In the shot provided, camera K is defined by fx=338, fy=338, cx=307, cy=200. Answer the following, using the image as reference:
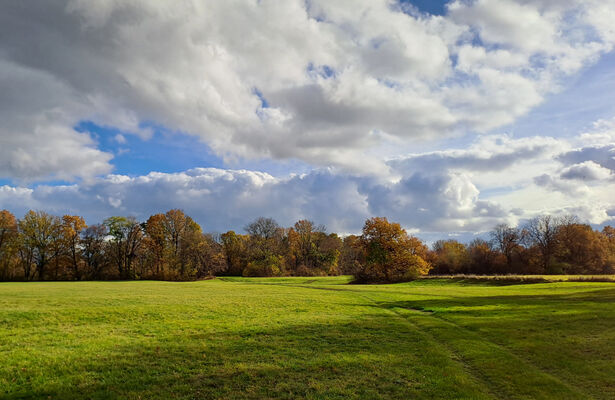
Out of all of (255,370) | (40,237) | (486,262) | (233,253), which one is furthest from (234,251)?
(255,370)

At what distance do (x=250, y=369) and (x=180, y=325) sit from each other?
8.88m

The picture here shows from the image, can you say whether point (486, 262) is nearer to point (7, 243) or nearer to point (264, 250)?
point (264, 250)

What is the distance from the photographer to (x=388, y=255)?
2756 inches

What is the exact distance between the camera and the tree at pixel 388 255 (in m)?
69.4

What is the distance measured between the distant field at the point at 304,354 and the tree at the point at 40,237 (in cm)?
7549

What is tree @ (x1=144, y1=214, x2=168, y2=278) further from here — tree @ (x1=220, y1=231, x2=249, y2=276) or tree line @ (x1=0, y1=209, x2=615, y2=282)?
tree @ (x1=220, y1=231, x2=249, y2=276)

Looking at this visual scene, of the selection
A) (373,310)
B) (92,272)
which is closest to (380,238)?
(373,310)

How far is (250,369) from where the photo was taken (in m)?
11.7

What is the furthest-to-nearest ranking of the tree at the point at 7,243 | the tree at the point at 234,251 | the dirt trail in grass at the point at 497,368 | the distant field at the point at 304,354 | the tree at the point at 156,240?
the tree at the point at 234,251 → the tree at the point at 156,240 → the tree at the point at 7,243 → the distant field at the point at 304,354 → the dirt trail in grass at the point at 497,368

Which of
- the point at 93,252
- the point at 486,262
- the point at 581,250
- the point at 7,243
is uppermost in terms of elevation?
the point at 7,243

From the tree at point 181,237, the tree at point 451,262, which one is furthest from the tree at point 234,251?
the tree at point 451,262

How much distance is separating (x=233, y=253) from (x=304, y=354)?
98.8m

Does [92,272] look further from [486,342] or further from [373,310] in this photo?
[486,342]

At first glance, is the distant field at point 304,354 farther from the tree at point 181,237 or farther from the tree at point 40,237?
the tree at point 40,237
